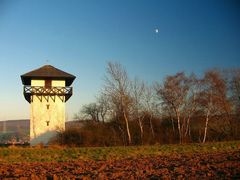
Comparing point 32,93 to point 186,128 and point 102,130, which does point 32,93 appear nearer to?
point 102,130

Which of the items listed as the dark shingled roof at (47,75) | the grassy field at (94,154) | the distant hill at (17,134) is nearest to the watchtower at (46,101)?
the dark shingled roof at (47,75)

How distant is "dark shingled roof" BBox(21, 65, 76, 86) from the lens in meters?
36.5

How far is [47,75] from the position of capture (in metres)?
36.7

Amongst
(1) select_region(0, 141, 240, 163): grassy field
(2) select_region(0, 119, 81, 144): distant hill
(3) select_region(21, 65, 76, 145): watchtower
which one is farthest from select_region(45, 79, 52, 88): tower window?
(1) select_region(0, 141, 240, 163): grassy field

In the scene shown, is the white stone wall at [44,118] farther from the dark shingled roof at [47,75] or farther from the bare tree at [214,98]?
the bare tree at [214,98]

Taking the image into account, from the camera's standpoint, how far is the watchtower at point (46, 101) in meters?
36.1

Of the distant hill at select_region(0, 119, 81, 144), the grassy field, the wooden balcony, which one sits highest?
the wooden balcony

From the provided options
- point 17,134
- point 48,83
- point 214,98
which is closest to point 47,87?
point 48,83

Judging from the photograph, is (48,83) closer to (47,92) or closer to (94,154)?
(47,92)

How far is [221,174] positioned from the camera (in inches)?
408

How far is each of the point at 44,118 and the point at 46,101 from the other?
1.81 meters

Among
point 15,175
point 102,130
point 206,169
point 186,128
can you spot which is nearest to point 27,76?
point 102,130

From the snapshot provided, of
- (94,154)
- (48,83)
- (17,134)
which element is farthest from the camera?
(17,134)

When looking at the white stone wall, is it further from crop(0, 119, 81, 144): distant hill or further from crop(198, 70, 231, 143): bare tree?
crop(198, 70, 231, 143): bare tree
